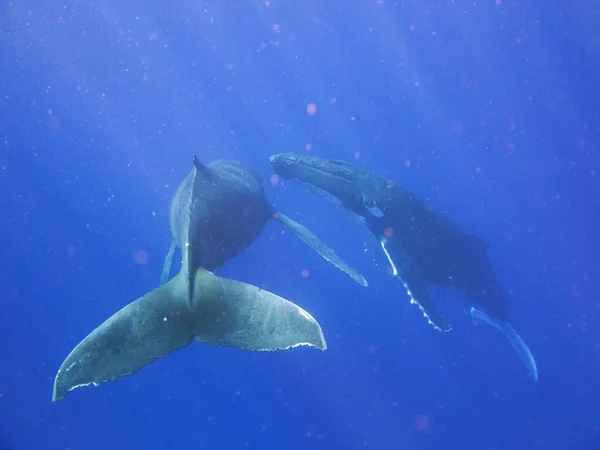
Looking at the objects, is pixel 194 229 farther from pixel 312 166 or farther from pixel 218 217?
pixel 312 166

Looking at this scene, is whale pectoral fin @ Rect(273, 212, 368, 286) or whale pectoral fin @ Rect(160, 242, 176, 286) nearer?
whale pectoral fin @ Rect(273, 212, 368, 286)

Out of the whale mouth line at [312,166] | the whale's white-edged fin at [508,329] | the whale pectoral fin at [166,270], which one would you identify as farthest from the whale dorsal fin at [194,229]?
the whale's white-edged fin at [508,329]

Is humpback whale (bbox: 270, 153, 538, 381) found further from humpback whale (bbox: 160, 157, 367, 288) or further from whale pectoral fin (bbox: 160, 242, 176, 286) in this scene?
whale pectoral fin (bbox: 160, 242, 176, 286)

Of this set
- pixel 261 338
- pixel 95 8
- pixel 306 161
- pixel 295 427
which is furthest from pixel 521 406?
pixel 95 8

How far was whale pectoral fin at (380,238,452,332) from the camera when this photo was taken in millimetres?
8898

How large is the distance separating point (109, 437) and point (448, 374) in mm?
14399

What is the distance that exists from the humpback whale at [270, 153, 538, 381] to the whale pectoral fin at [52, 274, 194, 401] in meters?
5.89

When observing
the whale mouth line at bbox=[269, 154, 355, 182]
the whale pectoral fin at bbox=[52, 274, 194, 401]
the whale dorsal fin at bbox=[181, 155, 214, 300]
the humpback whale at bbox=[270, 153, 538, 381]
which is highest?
the whale mouth line at bbox=[269, 154, 355, 182]

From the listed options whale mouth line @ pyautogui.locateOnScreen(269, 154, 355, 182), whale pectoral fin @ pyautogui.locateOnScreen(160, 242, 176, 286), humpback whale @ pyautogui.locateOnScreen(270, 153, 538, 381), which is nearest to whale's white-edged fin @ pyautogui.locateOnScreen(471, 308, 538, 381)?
humpback whale @ pyautogui.locateOnScreen(270, 153, 538, 381)

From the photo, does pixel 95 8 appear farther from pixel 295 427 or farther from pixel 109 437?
pixel 295 427

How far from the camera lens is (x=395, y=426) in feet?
53.4

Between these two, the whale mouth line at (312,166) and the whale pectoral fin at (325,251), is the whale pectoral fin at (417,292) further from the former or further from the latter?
the whale mouth line at (312,166)

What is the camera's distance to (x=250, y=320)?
15.2 ft

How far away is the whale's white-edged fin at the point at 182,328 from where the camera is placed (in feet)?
14.2
